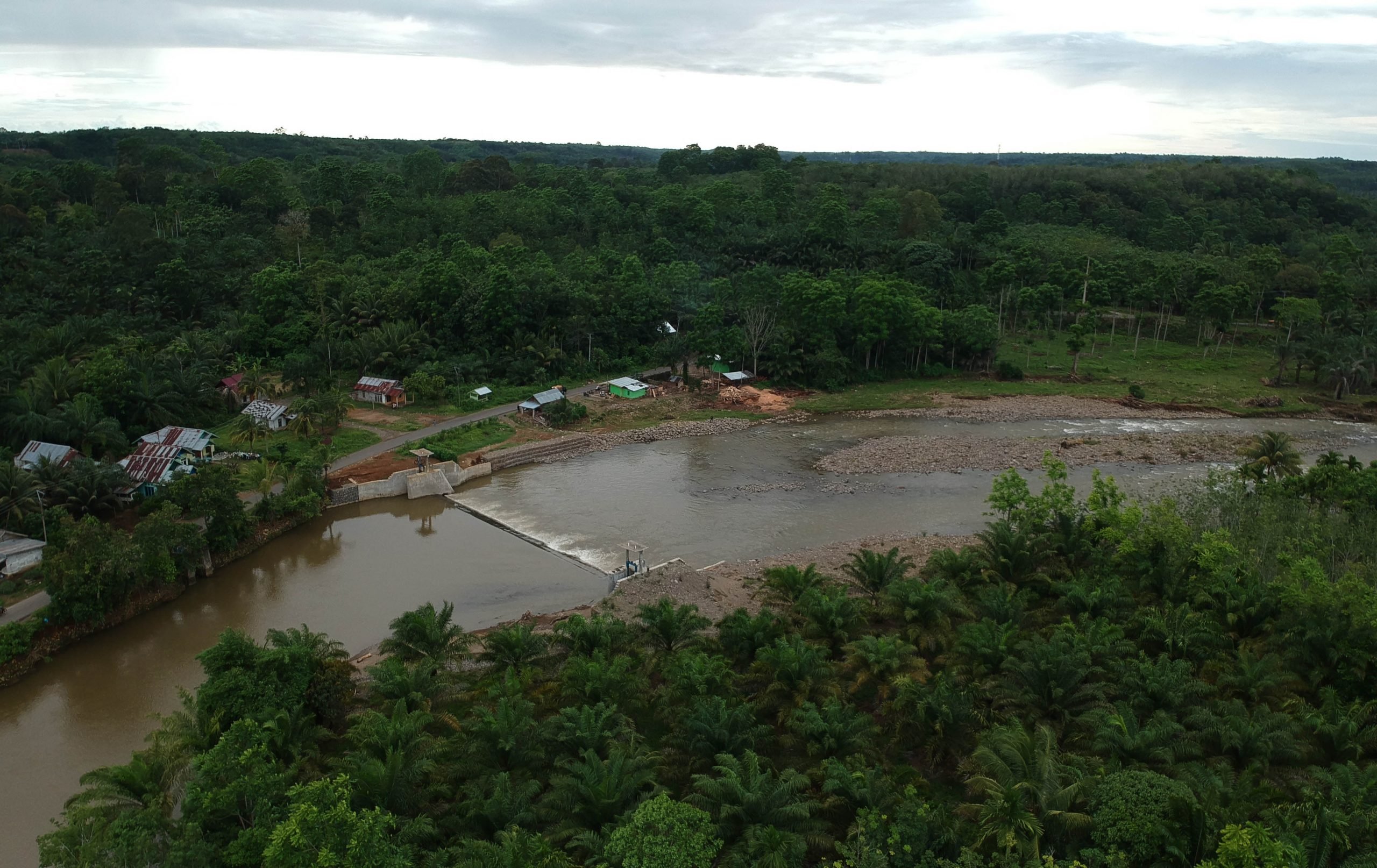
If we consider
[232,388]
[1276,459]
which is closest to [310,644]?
[232,388]

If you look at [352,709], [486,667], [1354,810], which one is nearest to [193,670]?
[352,709]

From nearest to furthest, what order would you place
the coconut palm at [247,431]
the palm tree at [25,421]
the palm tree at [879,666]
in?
the palm tree at [879,666], the palm tree at [25,421], the coconut palm at [247,431]

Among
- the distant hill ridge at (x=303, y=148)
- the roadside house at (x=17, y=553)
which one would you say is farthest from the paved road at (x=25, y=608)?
the distant hill ridge at (x=303, y=148)

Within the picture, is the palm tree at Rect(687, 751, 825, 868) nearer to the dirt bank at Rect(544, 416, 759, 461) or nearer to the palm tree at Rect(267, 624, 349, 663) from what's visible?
the palm tree at Rect(267, 624, 349, 663)

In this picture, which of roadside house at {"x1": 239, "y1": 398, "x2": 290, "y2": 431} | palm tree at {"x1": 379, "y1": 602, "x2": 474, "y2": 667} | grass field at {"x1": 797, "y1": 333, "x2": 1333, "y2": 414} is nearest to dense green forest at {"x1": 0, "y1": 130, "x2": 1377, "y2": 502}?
grass field at {"x1": 797, "y1": 333, "x2": 1333, "y2": 414}

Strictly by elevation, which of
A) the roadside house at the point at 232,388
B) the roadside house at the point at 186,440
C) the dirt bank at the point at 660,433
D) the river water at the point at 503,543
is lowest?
the river water at the point at 503,543

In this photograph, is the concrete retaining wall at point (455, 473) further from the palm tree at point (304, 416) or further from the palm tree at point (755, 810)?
the palm tree at point (755, 810)

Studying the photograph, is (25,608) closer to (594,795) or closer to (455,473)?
(455,473)
